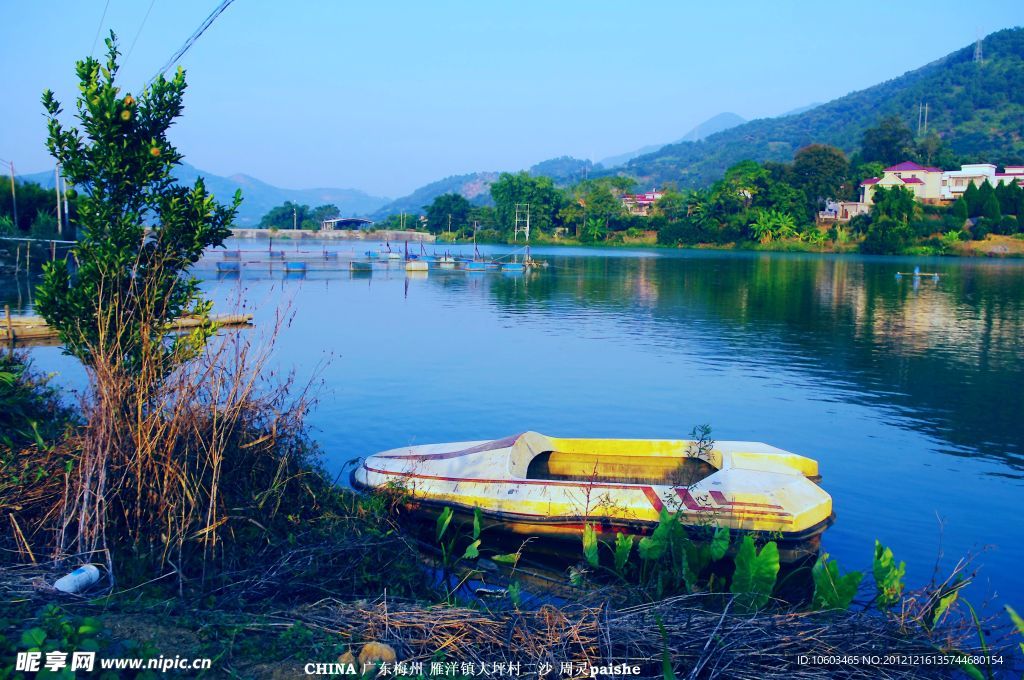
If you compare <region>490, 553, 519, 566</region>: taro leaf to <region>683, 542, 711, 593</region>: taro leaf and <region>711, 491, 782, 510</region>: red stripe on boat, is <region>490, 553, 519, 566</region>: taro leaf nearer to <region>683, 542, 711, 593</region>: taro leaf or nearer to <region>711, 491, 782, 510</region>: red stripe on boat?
<region>683, 542, 711, 593</region>: taro leaf

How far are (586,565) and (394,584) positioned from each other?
105 inches

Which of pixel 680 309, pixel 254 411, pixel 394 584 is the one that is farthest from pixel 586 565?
pixel 680 309

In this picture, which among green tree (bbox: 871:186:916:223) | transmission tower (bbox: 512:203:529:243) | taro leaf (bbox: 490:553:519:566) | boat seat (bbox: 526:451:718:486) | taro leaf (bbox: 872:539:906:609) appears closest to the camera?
taro leaf (bbox: 872:539:906:609)

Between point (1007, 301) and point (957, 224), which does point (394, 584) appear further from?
point (957, 224)

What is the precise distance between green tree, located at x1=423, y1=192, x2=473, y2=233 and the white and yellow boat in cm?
13094

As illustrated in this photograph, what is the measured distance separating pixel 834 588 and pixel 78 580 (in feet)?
20.8

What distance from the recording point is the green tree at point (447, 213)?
14062 cm

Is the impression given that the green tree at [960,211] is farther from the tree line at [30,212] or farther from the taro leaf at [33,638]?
the taro leaf at [33,638]

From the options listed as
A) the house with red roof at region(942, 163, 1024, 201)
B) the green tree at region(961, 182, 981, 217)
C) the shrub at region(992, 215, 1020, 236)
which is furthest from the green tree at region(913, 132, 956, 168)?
the shrub at region(992, 215, 1020, 236)

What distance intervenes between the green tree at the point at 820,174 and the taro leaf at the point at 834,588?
104 m

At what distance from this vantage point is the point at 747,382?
20656 millimetres

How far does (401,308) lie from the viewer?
127 ft

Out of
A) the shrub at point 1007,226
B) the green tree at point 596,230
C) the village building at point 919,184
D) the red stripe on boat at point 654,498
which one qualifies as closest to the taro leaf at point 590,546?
the red stripe on boat at point 654,498

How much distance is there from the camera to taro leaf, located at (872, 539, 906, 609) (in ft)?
24.0
